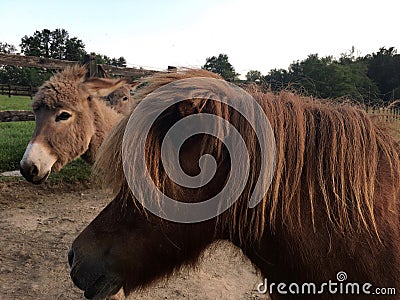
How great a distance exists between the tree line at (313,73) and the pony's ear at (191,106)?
0.56 metres

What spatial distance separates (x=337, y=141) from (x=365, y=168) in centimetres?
14

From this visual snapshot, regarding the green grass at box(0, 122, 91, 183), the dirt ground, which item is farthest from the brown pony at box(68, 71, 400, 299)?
the green grass at box(0, 122, 91, 183)

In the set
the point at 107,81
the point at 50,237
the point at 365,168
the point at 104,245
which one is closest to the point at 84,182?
the point at 50,237

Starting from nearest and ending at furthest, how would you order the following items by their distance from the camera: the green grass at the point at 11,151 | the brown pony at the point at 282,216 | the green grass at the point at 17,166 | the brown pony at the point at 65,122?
the brown pony at the point at 282,216, the brown pony at the point at 65,122, the green grass at the point at 17,166, the green grass at the point at 11,151

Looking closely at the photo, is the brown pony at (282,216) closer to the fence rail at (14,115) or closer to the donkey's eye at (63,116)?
the donkey's eye at (63,116)

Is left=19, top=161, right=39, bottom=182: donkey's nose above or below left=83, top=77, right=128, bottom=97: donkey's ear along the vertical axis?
below

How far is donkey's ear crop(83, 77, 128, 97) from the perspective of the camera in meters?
4.22

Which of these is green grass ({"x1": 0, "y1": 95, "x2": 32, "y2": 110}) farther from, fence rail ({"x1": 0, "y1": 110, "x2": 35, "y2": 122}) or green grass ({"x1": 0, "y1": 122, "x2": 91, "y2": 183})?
fence rail ({"x1": 0, "y1": 110, "x2": 35, "y2": 122})

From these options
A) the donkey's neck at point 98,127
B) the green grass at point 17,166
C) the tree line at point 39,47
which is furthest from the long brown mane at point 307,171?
the tree line at point 39,47

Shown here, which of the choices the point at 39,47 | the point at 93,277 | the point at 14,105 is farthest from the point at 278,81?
the point at 39,47

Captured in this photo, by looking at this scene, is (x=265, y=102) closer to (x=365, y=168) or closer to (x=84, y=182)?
(x=365, y=168)

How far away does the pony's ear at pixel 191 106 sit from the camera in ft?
4.00

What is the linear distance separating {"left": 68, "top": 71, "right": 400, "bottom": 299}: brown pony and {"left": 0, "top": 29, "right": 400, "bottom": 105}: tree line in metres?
0.54

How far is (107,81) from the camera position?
169 inches
